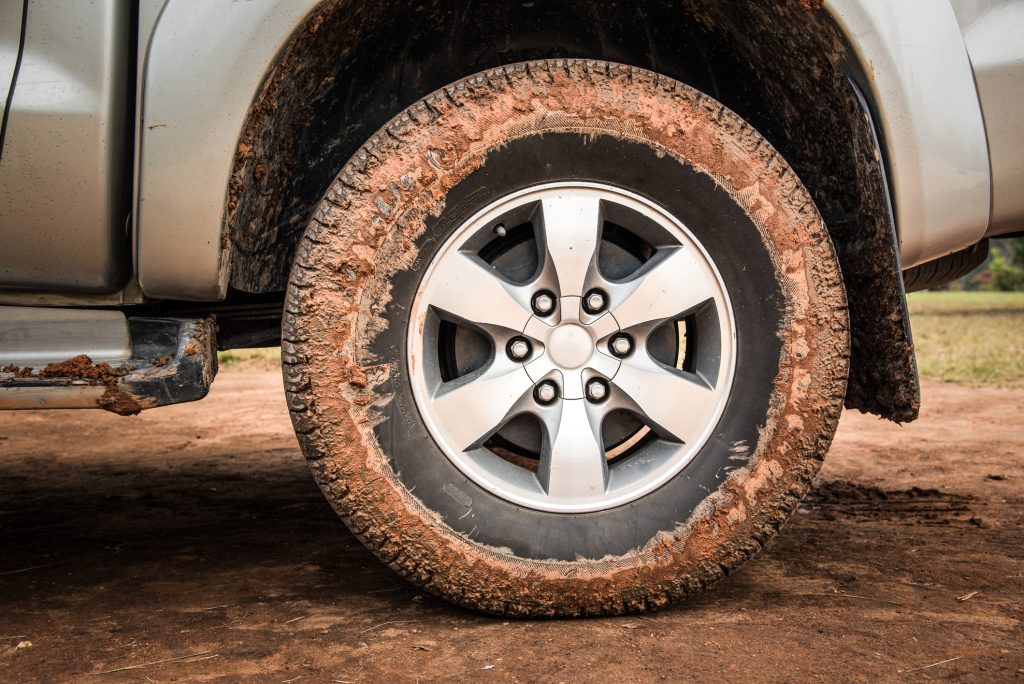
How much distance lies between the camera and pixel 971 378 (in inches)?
227

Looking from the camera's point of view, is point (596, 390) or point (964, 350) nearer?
point (596, 390)

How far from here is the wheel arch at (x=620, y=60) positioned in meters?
1.80

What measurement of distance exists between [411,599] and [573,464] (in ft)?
1.60

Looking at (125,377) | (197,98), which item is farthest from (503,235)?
(125,377)

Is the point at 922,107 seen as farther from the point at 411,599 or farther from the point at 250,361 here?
the point at 250,361

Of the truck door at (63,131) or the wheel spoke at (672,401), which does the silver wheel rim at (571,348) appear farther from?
the truck door at (63,131)

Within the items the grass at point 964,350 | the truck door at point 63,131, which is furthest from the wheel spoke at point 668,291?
the grass at point 964,350

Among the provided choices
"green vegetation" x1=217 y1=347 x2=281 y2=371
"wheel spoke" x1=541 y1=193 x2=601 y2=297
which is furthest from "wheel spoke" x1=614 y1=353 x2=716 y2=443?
"green vegetation" x1=217 y1=347 x2=281 y2=371

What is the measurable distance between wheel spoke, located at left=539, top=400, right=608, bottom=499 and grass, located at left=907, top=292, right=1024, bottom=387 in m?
2.00

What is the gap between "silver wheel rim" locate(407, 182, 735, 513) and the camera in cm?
182

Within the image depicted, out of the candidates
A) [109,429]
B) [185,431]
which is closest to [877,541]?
[185,431]

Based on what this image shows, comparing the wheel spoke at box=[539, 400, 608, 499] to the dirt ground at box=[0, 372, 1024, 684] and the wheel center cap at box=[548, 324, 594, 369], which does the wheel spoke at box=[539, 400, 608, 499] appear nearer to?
the wheel center cap at box=[548, 324, 594, 369]

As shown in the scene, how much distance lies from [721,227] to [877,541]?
3.62 feet

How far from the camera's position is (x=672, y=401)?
184 cm
